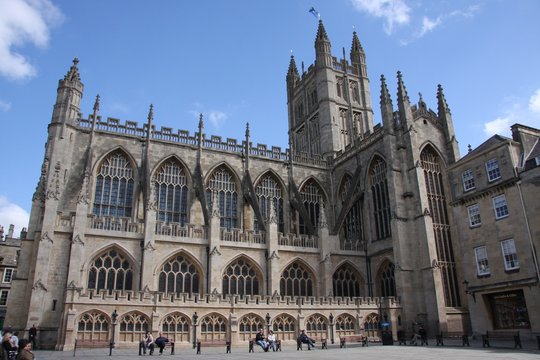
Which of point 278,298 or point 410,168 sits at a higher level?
point 410,168

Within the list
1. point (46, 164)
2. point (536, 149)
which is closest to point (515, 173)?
point (536, 149)

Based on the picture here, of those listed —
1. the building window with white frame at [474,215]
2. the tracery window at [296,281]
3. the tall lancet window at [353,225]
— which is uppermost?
the tall lancet window at [353,225]

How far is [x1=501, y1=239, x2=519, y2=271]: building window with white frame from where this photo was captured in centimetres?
2286

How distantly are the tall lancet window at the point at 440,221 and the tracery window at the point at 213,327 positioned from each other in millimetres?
14775

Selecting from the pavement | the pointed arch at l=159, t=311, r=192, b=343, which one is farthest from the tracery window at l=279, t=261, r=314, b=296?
the pavement

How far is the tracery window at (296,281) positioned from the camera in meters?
31.2

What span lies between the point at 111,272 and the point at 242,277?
8.27 metres

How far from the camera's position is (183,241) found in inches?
1120

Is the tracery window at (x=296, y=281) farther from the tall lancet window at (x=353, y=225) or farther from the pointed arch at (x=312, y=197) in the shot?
the pointed arch at (x=312, y=197)

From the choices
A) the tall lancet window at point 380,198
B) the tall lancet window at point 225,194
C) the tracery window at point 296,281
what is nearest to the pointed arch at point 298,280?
the tracery window at point 296,281

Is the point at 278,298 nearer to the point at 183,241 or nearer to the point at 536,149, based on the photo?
the point at 183,241

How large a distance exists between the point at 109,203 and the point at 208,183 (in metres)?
7.43

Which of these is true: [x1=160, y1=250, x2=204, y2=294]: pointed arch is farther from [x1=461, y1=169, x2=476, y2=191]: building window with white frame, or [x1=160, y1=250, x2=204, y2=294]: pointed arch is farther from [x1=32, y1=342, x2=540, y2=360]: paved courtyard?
[x1=461, y1=169, x2=476, y2=191]: building window with white frame

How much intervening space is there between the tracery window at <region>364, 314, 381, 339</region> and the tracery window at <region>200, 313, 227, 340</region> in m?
9.26
